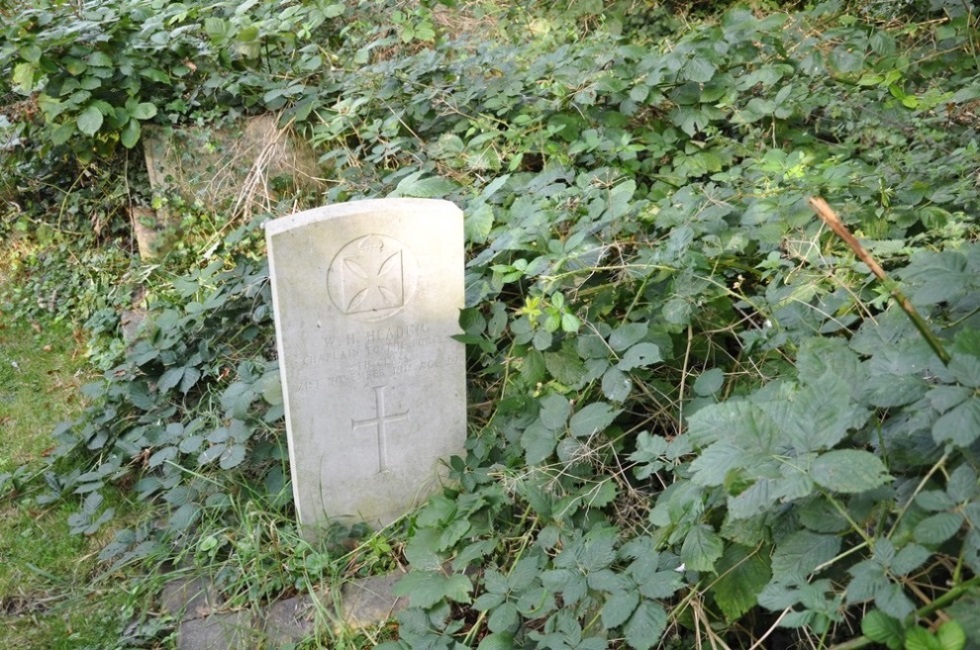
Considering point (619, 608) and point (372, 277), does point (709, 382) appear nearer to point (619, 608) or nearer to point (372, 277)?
point (619, 608)

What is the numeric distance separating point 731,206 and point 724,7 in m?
3.41

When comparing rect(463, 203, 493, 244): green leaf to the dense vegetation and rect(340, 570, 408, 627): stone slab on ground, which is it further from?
rect(340, 570, 408, 627): stone slab on ground

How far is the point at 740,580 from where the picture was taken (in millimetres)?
2006

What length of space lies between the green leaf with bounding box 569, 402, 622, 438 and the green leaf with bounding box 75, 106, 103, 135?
3218 mm

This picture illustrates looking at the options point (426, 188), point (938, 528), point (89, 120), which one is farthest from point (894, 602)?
point (89, 120)

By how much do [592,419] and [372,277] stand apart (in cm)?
91

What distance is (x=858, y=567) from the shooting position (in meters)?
1.61

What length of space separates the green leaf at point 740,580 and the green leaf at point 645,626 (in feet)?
0.54

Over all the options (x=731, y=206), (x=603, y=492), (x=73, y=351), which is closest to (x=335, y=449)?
(x=603, y=492)

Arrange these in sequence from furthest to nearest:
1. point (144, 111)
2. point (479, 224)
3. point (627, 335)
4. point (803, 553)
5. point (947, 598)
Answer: point (144, 111)
point (479, 224)
point (627, 335)
point (803, 553)
point (947, 598)

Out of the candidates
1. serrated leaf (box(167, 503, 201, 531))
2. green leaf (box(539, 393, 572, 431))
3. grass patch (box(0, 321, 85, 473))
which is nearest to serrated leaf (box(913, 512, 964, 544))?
green leaf (box(539, 393, 572, 431))

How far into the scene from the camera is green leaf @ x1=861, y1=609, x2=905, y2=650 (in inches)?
58.8

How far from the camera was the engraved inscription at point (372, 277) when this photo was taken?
271 cm

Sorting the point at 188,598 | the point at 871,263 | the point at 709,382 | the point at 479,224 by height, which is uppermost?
the point at 871,263
